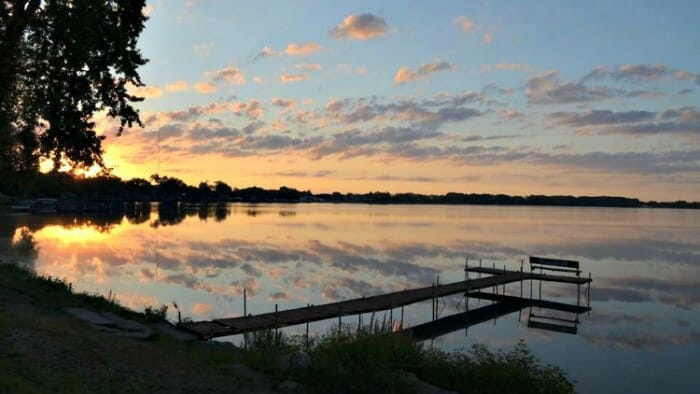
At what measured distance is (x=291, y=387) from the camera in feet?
36.0

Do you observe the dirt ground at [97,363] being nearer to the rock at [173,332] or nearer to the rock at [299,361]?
the rock at [299,361]

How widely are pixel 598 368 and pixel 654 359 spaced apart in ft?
9.77

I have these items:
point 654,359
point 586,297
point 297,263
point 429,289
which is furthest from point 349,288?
point 654,359

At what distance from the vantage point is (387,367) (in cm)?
1214

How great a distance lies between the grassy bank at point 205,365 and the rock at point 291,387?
10 centimetres

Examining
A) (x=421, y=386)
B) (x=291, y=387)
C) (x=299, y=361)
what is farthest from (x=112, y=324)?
(x=421, y=386)

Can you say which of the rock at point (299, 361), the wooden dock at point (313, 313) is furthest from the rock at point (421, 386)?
the wooden dock at point (313, 313)

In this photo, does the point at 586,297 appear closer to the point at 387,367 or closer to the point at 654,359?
the point at 654,359

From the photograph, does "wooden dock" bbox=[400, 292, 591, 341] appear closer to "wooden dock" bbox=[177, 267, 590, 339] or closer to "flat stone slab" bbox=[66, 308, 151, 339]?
"wooden dock" bbox=[177, 267, 590, 339]

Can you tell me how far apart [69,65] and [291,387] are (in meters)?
10.9

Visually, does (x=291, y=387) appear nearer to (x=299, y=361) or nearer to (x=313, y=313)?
(x=299, y=361)

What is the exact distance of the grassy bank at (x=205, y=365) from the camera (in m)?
9.70

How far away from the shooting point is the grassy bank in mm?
9695

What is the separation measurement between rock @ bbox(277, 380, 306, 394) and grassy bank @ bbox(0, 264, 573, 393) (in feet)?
0.34
